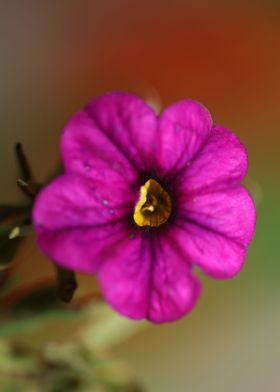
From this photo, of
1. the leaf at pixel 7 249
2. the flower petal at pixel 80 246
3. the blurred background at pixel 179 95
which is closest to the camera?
the flower petal at pixel 80 246

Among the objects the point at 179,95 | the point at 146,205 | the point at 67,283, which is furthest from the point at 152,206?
the point at 179,95

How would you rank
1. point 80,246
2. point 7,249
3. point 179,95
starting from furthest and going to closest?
point 179,95, point 7,249, point 80,246

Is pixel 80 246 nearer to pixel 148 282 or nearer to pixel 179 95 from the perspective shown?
pixel 148 282

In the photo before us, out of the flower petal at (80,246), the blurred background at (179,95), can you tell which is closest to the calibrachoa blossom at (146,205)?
the flower petal at (80,246)

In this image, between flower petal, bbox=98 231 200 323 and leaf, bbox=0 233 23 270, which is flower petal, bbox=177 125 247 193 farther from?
leaf, bbox=0 233 23 270

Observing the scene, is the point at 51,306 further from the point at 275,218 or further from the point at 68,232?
the point at 275,218

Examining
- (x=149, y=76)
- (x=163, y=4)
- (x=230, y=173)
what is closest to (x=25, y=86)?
(x=149, y=76)

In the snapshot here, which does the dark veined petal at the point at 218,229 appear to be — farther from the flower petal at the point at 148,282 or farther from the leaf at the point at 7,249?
the leaf at the point at 7,249

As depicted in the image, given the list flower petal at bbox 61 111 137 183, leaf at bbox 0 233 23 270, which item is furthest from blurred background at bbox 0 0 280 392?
flower petal at bbox 61 111 137 183
